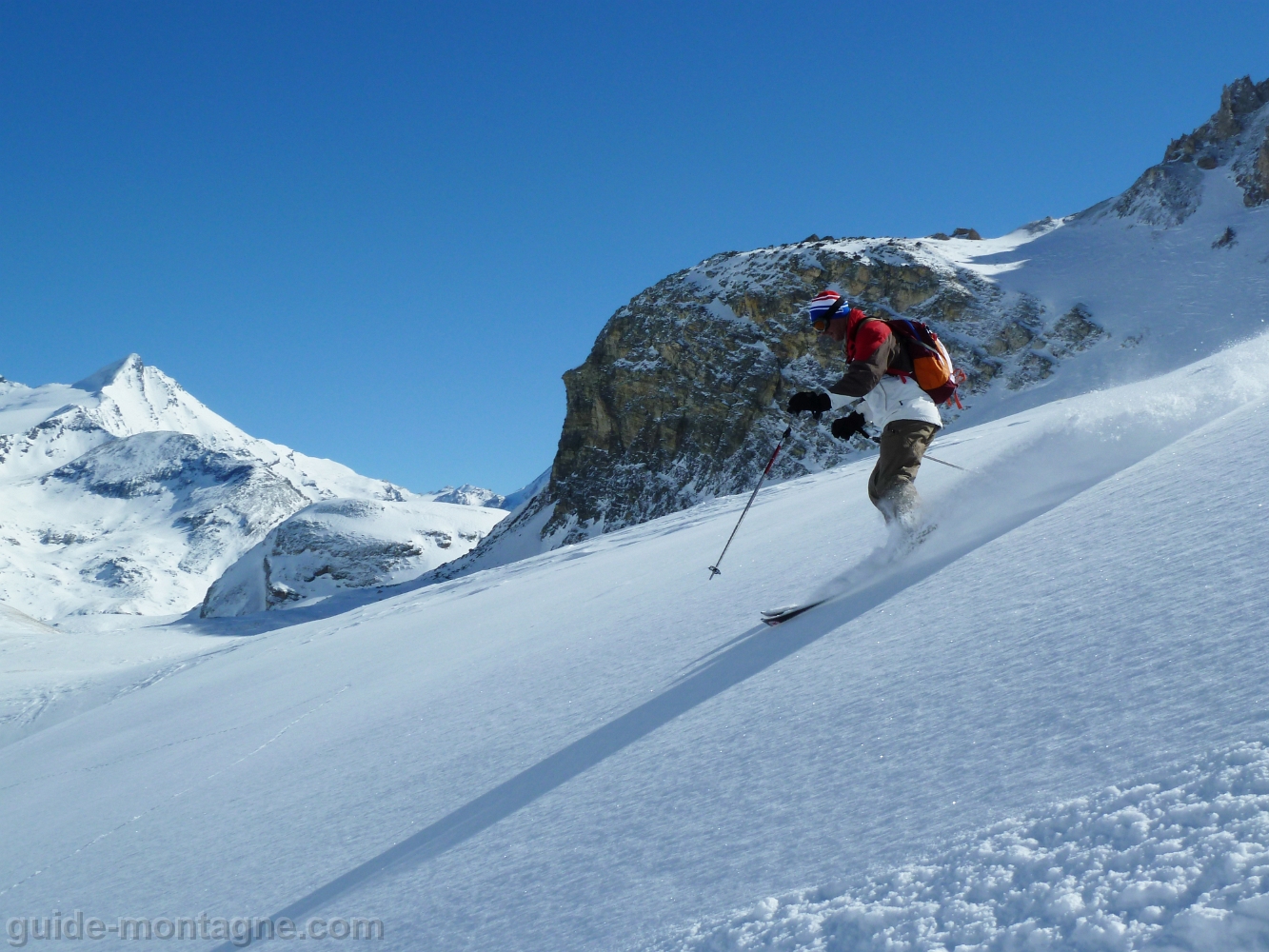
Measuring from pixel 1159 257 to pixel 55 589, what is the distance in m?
213

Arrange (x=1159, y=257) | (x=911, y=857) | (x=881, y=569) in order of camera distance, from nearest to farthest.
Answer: (x=911, y=857)
(x=881, y=569)
(x=1159, y=257)

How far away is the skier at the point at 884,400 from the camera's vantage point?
15.5ft

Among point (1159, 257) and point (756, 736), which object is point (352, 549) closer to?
point (1159, 257)

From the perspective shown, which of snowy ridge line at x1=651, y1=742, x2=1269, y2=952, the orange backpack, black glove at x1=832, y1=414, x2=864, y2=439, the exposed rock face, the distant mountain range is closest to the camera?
snowy ridge line at x1=651, y1=742, x2=1269, y2=952

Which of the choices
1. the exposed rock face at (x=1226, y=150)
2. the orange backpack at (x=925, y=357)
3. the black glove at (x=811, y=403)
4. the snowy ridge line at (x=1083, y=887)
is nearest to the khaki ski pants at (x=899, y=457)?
the orange backpack at (x=925, y=357)

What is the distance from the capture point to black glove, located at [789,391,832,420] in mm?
4986

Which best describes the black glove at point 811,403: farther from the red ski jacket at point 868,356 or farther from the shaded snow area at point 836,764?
the shaded snow area at point 836,764

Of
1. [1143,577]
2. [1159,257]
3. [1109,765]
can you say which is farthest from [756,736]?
[1159,257]

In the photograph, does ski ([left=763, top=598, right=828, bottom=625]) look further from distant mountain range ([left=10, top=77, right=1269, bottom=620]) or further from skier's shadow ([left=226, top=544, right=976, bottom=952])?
distant mountain range ([left=10, top=77, right=1269, bottom=620])

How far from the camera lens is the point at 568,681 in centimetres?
420

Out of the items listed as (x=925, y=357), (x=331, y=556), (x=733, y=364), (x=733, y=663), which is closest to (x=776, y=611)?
(x=733, y=663)

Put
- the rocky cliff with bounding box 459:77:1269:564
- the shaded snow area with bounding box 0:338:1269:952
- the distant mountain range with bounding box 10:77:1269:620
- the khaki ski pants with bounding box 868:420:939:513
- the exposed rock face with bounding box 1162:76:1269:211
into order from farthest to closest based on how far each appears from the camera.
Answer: the exposed rock face with bounding box 1162:76:1269:211 → the rocky cliff with bounding box 459:77:1269:564 → the distant mountain range with bounding box 10:77:1269:620 → the khaki ski pants with bounding box 868:420:939:513 → the shaded snow area with bounding box 0:338:1269:952

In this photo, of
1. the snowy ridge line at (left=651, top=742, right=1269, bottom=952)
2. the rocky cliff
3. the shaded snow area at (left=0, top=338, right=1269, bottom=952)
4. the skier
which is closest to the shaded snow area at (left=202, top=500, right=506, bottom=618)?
the rocky cliff

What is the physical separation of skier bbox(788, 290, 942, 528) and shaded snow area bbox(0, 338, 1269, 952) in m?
0.33
